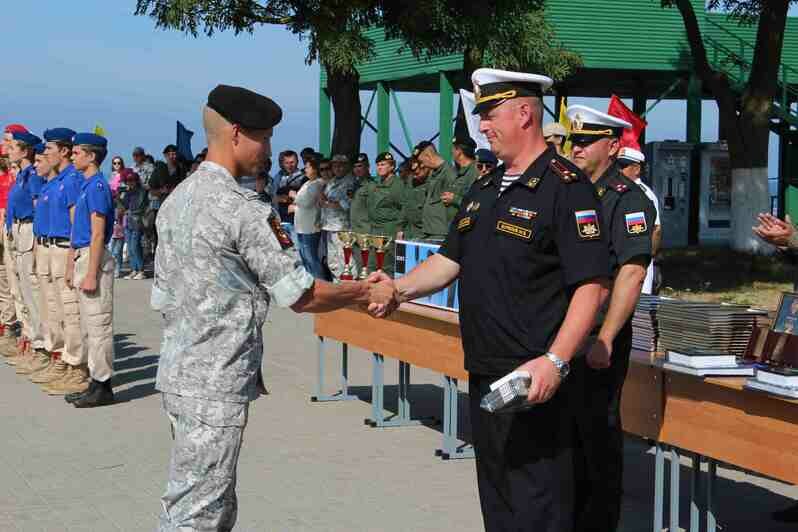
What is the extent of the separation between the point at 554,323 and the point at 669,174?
78.4 feet

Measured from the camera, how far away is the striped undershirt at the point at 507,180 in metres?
4.73

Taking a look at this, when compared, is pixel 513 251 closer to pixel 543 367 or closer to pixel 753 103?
pixel 543 367

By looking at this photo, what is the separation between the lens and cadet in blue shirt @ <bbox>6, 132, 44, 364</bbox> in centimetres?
1244

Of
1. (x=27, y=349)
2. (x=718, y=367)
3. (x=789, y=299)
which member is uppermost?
(x=789, y=299)

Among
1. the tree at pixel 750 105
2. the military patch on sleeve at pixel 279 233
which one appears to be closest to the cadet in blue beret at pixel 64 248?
the military patch on sleeve at pixel 279 233

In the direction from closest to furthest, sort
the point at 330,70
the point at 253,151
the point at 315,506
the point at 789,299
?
1. the point at 253,151
2. the point at 789,299
3. the point at 315,506
4. the point at 330,70

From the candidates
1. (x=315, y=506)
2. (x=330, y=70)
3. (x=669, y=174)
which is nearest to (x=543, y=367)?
(x=315, y=506)

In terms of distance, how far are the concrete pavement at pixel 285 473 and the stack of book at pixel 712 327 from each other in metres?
1.46

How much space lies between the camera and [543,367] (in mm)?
4273

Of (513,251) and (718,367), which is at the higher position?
(513,251)

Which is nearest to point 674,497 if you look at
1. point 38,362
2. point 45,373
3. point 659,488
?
point 659,488

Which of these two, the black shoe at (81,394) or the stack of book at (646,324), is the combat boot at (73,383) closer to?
the black shoe at (81,394)

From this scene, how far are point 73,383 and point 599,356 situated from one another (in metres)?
7.16

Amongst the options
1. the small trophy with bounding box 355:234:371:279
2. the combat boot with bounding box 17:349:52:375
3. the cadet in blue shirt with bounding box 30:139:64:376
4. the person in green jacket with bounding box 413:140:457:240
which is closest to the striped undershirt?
the small trophy with bounding box 355:234:371:279
